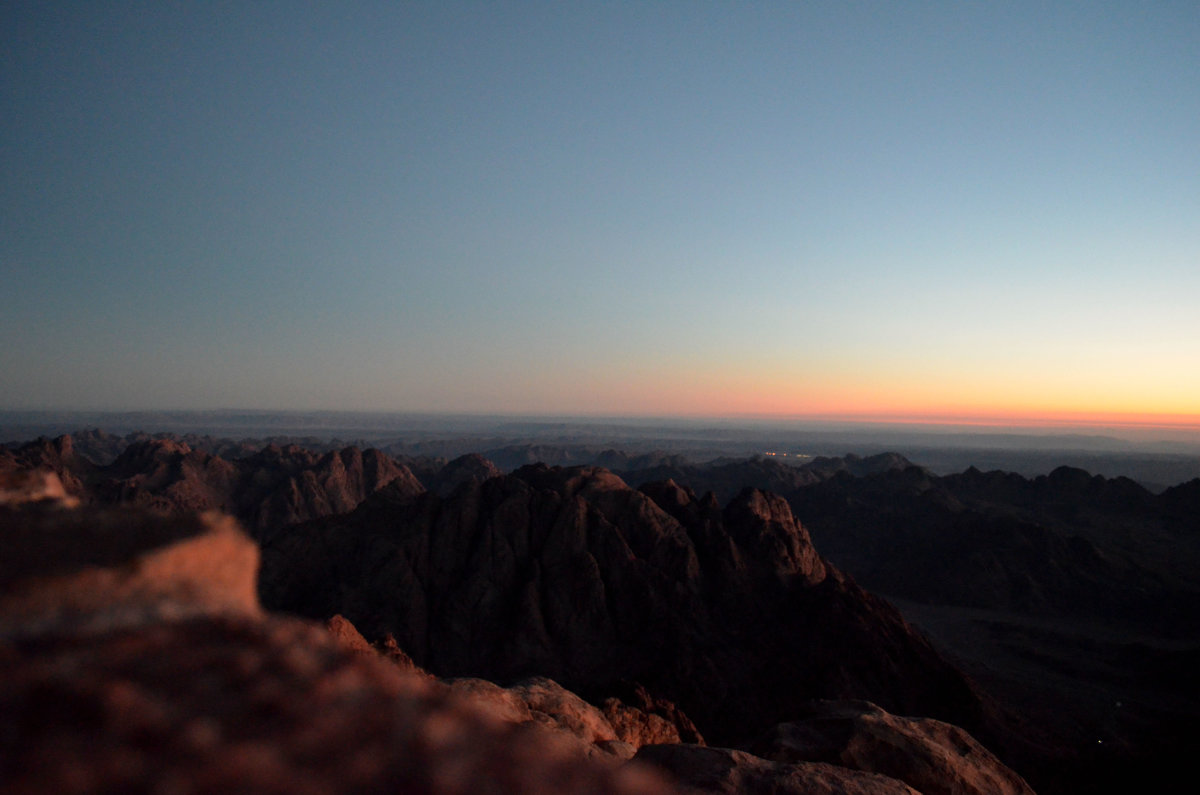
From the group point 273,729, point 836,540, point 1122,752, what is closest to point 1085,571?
point 836,540

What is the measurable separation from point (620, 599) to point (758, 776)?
99.2 ft

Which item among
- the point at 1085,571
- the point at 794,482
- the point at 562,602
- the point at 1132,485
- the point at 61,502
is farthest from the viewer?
the point at 794,482

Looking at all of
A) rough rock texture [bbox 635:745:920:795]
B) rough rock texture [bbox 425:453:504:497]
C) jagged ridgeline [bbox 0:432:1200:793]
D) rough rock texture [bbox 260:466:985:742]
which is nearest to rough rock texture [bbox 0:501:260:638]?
rough rock texture [bbox 635:745:920:795]

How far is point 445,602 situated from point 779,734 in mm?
28338

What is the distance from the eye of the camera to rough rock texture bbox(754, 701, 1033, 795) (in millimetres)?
10906

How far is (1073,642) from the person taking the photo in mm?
50531

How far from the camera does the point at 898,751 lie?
37.5 ft

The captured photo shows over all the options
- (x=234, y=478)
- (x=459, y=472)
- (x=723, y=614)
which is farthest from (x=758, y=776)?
(x=459, y=472)

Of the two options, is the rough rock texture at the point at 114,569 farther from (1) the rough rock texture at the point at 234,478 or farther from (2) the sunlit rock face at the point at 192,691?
(1) the rough rock texture at the point at 234,478

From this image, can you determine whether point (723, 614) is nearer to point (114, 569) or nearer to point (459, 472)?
point (114, 569)

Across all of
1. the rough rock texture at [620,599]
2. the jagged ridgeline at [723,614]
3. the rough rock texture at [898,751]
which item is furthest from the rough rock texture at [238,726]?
the rough rock texture at [620,599]

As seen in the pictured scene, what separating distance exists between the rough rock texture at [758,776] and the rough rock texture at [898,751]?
10.2 ft

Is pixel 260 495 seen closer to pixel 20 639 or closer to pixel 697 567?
pixel 697 567

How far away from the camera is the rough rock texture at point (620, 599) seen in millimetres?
31094
